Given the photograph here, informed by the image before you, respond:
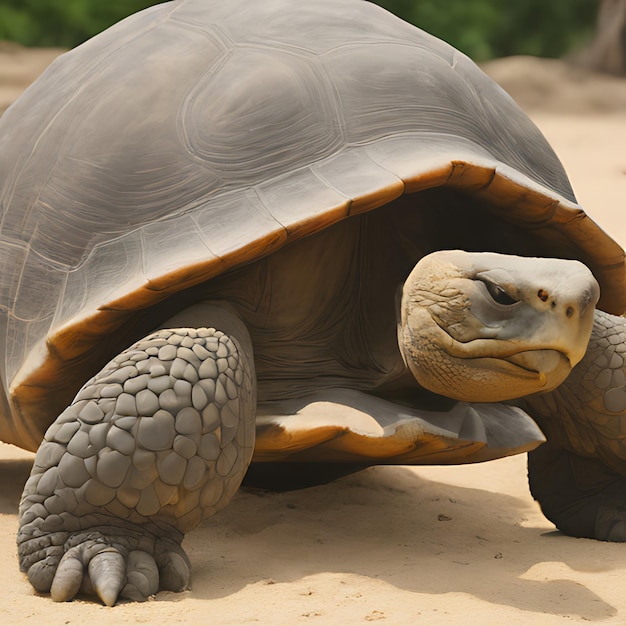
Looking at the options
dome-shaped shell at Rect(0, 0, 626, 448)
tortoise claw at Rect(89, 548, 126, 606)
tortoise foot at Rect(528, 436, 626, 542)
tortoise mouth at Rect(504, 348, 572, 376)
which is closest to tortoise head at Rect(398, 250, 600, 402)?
tortoise mouth at Rect(504, 348, 572, 376)

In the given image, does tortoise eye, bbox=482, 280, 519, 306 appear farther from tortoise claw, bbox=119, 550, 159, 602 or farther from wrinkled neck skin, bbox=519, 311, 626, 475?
tortoise claw, bbox=119, 550, 159, 602

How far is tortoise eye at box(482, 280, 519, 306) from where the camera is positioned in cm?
285

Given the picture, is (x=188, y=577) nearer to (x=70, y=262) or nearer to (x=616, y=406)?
(x=70, y=262)

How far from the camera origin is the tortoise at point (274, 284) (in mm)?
2775

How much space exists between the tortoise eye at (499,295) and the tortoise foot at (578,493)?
1156 millimetres

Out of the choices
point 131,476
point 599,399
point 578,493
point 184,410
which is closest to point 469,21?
point 578,493

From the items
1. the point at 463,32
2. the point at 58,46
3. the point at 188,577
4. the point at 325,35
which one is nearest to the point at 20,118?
the point at 325,35

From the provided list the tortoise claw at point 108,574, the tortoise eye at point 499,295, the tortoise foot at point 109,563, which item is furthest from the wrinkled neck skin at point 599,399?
the tortoise claw at point 108,574

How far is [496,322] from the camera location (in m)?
2.87

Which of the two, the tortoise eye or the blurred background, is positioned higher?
the blurred background

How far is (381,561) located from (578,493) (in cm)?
99

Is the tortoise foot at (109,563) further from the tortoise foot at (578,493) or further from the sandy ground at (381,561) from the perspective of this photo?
the tortoise foot at (578,493)

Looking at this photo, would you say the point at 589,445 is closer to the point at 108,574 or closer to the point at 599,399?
the point at 599,399

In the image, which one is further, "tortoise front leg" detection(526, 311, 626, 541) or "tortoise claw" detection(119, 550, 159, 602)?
"tortoise front leg" detection(526, 311, 626, 541)
